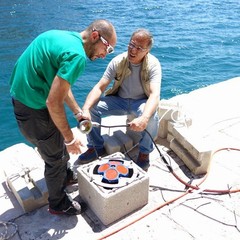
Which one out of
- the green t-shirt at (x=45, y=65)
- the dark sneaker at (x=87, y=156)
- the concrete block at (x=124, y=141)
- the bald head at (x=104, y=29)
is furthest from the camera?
the concrete block at (x=124, y=141)

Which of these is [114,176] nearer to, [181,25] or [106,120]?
[106,120]

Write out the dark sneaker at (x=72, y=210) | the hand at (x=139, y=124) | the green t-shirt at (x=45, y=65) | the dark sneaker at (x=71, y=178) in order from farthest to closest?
the dark sneaker at (x=71, y=178), the hand at (x=139, y=124), the dark sneaker at (x=72, y=210), the green t-shirt at (x=45, y=65)

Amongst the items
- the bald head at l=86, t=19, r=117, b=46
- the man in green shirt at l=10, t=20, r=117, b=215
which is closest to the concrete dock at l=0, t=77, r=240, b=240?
the man in green shirt at l=10, t=20, r=117, b=215

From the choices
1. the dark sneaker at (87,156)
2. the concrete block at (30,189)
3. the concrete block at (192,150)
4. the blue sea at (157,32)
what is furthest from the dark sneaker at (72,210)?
the blue sea at (157,32)

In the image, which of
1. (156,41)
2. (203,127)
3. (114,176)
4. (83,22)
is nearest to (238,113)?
(203,127)

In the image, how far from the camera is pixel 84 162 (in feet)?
12.2

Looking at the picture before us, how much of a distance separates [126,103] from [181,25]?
1231cm

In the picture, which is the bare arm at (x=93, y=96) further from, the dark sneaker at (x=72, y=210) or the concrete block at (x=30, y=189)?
the dark sneaker at (x=72, y=210)

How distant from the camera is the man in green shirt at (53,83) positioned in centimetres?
222

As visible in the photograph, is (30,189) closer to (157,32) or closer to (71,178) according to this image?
(71,178)

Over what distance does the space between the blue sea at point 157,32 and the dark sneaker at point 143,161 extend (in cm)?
362

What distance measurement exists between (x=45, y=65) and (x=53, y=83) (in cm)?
21

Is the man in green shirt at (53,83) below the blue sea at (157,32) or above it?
above

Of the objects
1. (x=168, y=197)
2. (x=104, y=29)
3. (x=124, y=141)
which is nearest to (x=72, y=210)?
(x=168, y=197)
